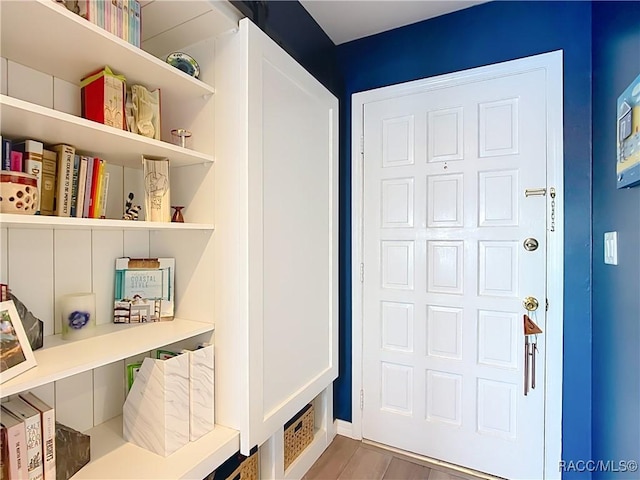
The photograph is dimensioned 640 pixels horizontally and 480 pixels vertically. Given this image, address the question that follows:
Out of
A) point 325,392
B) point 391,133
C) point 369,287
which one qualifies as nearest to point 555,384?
point 369,287

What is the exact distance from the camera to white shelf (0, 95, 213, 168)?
2.78 ft

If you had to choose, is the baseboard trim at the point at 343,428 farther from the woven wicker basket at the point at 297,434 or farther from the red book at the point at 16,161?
the red book at the point at 16,161

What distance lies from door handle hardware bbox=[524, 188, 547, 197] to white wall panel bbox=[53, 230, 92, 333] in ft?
6.38

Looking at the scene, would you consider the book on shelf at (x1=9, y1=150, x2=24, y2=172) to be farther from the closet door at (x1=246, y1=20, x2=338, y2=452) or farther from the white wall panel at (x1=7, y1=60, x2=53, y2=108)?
the closet door at (x1=246, y1=20, x2=338, y2=452)

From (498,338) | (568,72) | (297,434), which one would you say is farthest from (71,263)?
(568,72)

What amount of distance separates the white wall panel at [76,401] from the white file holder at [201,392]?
389 millimetres

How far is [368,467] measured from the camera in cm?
192

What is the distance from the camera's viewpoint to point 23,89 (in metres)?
1.12

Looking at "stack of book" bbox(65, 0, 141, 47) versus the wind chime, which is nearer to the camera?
"stack of book" bbox(65, 0, 141, 47)

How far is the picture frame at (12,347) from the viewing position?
2.81ft

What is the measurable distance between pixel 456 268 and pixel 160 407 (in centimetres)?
153

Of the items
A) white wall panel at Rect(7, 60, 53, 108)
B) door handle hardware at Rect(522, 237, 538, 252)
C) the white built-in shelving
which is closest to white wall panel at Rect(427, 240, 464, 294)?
door handle hardware at Rect(522, 237, 538, 252)

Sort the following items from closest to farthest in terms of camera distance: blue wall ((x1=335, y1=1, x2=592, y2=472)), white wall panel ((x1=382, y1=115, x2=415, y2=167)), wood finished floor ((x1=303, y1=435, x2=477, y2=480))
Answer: blue wall ((x1=335, y1=1, x2=592, y2=472)) < wood finished floor ((x1=303, y1=435, x2=477, y2=480)) < white wall panel ((x1=382, y1=115, x2=415, y2=167))

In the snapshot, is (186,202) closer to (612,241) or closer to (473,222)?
(473,222)
